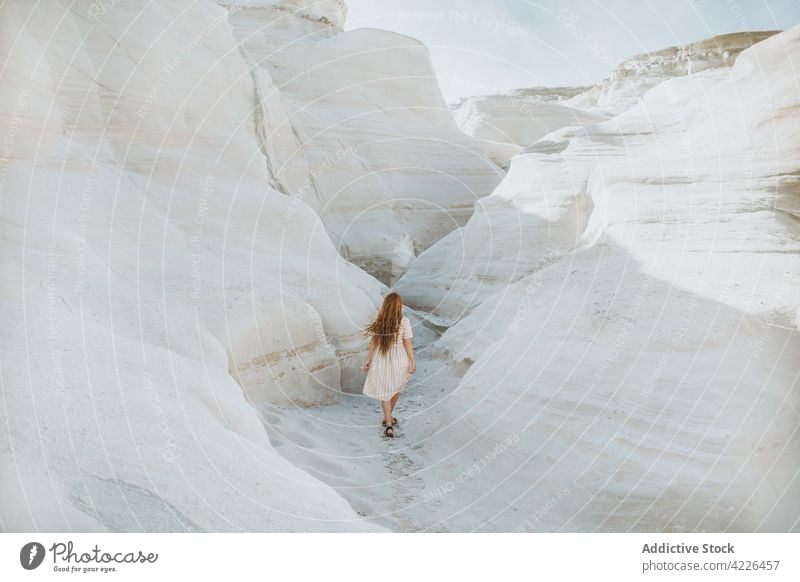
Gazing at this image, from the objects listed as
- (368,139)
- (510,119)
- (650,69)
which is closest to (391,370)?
(368,139)

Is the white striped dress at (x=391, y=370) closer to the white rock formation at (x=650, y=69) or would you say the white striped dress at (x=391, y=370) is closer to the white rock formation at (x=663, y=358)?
the white rock formation at (x=663, y=358)

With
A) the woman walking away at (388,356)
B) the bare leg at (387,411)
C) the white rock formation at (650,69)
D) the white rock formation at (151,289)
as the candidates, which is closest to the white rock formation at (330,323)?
the white rock formation at (151,289)

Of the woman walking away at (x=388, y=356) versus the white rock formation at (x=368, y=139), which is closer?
the woman walking away at (x=388, y=356)

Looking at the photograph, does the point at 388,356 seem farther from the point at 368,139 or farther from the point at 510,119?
the point at 510,119

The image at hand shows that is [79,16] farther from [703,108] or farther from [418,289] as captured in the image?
[703,108]

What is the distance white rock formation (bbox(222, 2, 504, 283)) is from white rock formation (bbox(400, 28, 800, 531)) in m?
6.72

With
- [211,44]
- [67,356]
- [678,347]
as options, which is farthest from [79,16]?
[678,347]

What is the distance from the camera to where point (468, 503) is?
13.0 feet

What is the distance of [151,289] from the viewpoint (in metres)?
4.45

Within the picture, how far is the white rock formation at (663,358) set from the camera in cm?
352

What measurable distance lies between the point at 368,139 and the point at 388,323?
10128 millimetres

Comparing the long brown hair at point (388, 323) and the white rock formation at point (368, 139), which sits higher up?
the white rock formation at point (368, 139)

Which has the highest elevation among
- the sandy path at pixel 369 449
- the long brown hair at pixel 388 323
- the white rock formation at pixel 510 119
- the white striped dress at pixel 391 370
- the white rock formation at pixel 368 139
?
the white rock formation at pixel 510 119

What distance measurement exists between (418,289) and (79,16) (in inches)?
231
